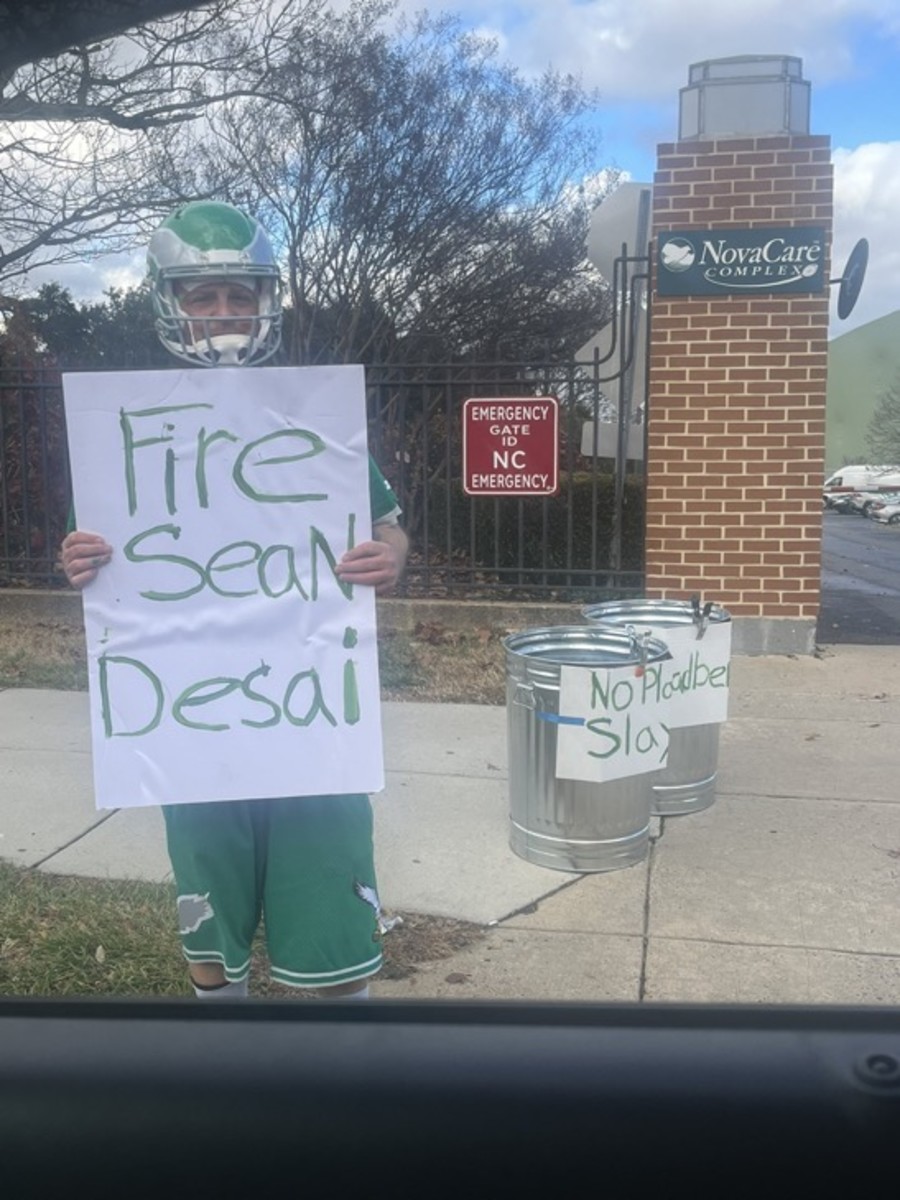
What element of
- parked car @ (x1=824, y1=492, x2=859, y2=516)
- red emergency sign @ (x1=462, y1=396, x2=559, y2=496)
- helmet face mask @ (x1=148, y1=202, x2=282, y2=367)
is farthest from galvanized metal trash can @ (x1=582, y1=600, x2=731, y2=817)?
parked car @ (x1=824, y1=492, x2=859, y2=516)

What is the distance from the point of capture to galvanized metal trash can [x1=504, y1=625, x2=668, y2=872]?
3.90 m

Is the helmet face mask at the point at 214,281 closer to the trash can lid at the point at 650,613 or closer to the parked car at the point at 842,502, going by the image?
the trash can lid at the point at 650,613

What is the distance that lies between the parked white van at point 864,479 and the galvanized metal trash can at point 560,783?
36555 mm

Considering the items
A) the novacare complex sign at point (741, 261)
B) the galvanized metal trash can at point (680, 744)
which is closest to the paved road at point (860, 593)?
the novacare complex sign at point (741, 261)

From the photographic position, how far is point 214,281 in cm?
212

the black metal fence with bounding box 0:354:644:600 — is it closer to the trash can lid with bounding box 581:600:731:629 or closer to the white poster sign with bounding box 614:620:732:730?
A: the trash can lid with bounding box 581:600:731:629

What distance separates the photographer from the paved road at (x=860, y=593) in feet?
28.0

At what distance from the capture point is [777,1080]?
121 centimetres

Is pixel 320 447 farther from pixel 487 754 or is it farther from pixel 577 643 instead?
pixel 487 754

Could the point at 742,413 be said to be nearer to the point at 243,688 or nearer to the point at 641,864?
the point at 641,864

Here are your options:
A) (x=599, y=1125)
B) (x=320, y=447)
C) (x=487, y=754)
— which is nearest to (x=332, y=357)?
(x=487, y=754)

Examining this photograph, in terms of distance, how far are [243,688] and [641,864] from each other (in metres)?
2.29

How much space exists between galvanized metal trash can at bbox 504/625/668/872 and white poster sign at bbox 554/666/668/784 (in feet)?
0.12

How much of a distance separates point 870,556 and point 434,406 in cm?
1041
